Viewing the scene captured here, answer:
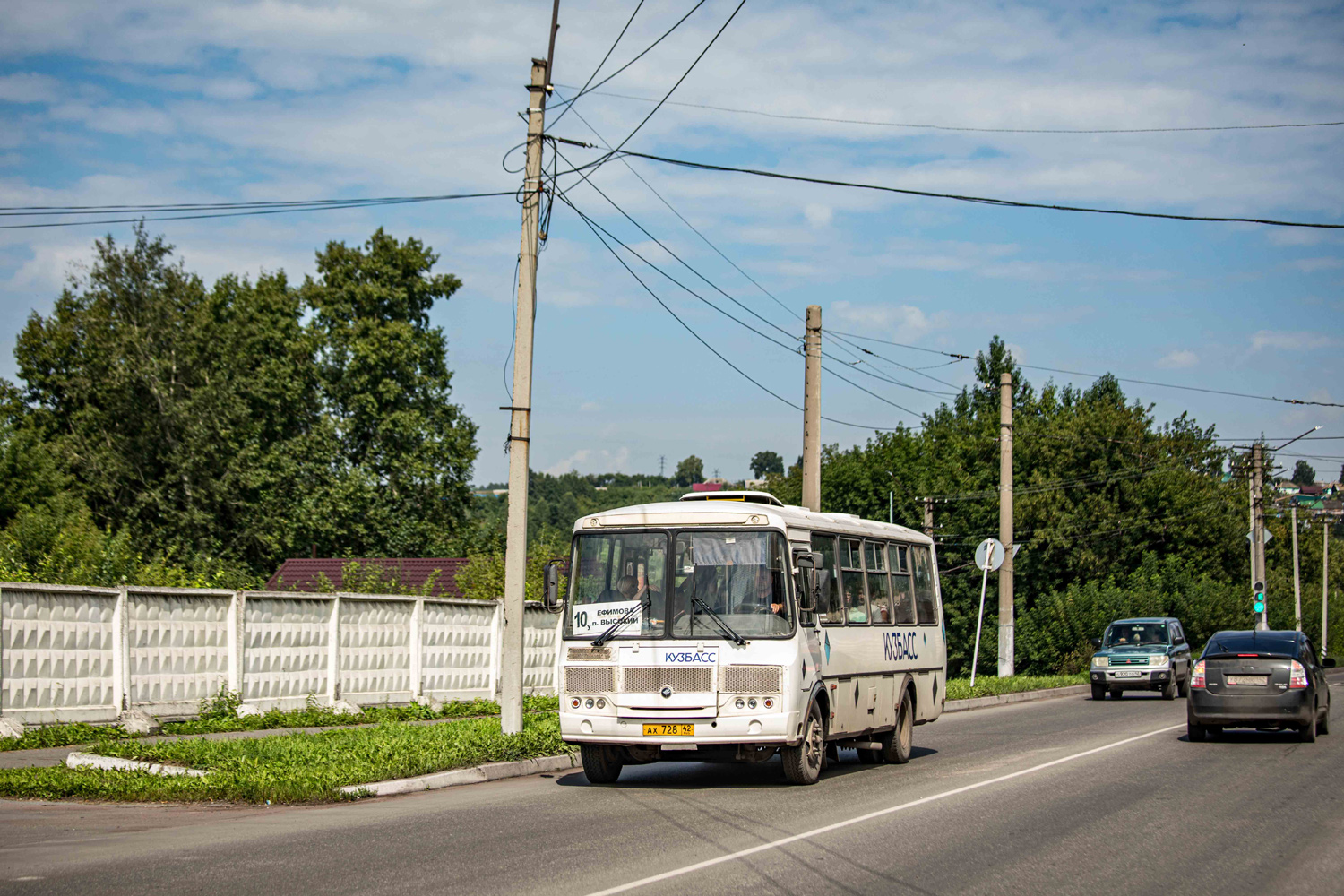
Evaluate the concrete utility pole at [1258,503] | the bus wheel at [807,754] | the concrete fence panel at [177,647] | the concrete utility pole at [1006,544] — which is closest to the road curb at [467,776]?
the bus wheel at [807,754]

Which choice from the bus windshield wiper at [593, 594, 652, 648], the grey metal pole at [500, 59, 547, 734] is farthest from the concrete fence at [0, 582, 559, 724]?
the bus windshield wiper at [593, 594, 652, 648]

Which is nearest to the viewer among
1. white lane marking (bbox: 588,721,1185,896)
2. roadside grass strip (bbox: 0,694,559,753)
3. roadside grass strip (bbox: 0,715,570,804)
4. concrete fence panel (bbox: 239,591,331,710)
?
white lane marking (bbox: 588,721,1185,896)

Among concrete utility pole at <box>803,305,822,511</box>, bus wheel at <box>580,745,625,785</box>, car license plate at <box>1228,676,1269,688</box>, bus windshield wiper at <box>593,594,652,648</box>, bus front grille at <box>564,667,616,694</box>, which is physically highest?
concrete utility pole at <box>803,305,822,511</box>

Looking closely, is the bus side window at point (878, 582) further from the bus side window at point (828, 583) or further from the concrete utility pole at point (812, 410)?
the concrete utility pole at point (812, 410)

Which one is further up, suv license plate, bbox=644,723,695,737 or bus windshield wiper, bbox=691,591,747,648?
bus windshield wiper, bbox=691,591,747,648

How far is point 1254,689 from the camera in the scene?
17.6 meters

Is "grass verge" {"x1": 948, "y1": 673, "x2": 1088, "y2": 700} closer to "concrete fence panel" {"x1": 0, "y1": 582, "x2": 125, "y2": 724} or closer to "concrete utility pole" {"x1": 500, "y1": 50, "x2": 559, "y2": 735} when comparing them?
"concrete utility pole" {"x1": 500, "y1": 50, "x2": 559, "y2": 735}

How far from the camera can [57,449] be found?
47031mm

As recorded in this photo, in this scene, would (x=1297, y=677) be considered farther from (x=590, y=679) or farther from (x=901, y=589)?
(x=590, y=679)

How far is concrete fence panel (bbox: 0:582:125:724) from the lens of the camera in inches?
557

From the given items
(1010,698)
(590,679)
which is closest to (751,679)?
(590,679)

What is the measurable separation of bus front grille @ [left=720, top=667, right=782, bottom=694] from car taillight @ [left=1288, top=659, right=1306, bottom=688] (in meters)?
9.27

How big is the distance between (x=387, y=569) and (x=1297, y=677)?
Answer: 92.1 feet

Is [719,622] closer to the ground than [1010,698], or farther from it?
farther from it
